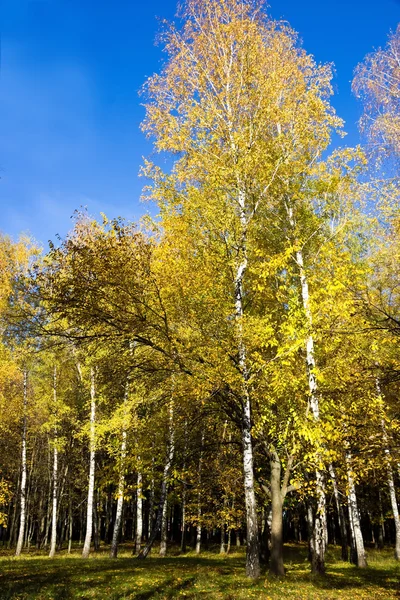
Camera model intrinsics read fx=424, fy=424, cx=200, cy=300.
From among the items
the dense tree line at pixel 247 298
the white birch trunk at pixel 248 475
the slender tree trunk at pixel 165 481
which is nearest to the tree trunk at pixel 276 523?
the dense tree line at pixel 247 298

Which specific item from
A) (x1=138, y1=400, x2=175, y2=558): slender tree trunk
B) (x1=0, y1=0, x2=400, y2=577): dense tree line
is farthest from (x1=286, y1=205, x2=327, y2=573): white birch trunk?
(x1=138, y1=400, x2=175, y2=558): slender tree trunk

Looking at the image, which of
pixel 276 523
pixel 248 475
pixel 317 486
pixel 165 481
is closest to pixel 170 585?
A: pixel 248 475

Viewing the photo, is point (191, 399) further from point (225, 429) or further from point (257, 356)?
point (225, 429)

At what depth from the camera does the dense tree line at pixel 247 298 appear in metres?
8.79

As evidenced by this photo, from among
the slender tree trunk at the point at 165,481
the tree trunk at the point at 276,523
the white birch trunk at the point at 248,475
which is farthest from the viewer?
the slender tree trunk at the point at 165,481

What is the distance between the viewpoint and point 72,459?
105 feet

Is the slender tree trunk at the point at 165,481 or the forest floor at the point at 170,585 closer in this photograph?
the forest floor at the point at 170,585

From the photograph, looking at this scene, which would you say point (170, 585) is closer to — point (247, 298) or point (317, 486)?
point (317, 486)

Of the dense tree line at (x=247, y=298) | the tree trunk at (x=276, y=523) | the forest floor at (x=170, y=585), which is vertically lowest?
the forest floor at (x=170, y=585)

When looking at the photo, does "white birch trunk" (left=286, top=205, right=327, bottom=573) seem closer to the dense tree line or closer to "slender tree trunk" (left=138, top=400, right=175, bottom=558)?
the dense tree line

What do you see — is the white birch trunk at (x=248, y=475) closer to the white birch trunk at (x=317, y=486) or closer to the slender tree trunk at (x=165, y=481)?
the white birch trunk at (x=317, y=486)

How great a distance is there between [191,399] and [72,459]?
1008 inches

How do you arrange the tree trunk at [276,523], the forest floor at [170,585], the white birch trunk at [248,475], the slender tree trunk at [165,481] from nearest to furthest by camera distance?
1. the forest floor at [170,585]
2. the white birch trunk at [248,475]
3. the tree trunk at [276,523]
4. the slender tree trunk at [165,481]

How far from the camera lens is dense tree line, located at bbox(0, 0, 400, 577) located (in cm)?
879
